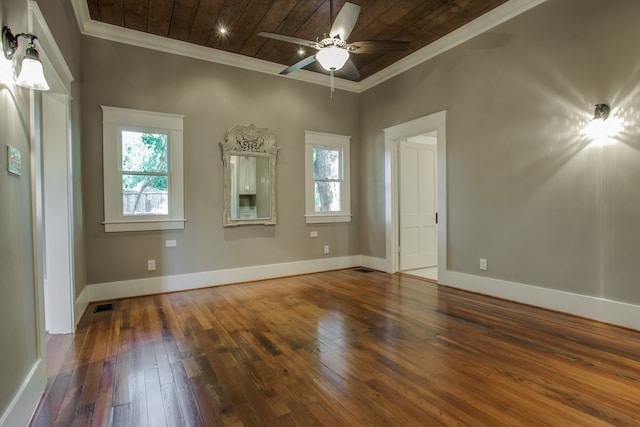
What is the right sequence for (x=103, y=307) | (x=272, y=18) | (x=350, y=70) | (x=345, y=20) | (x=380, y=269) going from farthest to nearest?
(x=380, y=269)
(x=272, y=18)
(x=103, y=307)
(x=350, y=70)
(x=345, y=20)

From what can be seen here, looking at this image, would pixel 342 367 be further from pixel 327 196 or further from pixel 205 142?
pixel 327 196

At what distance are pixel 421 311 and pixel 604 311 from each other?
1593mm

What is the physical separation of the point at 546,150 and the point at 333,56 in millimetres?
2375

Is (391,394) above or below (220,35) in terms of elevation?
below

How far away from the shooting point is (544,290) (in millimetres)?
3383

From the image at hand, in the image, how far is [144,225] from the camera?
159 inches

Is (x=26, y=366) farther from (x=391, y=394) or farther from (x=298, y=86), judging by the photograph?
(x=298, y=86)

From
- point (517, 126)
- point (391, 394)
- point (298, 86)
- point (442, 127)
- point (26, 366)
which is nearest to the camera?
point (26, 366)

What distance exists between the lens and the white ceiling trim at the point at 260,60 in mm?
3540

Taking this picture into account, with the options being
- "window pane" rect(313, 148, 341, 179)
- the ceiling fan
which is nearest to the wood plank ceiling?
the ceiling fan

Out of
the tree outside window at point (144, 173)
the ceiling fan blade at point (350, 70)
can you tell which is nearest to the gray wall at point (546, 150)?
the ceiling fan blade at point (350, 70)

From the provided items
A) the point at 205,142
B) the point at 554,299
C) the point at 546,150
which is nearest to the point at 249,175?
the point at 205,142

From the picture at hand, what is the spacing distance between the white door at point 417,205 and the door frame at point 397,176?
156 millimetres

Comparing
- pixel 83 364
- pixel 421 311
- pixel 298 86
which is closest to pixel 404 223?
pixel 421 311
